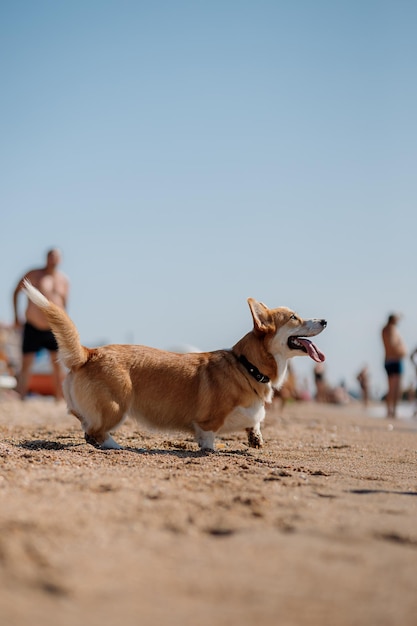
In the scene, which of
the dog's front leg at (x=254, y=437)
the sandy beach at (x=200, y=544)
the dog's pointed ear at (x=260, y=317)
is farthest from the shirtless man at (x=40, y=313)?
the sandy beach at (x=200, y=544)

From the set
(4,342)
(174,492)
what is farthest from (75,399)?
(4,342)

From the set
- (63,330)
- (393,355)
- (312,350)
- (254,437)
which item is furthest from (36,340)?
(393,355)

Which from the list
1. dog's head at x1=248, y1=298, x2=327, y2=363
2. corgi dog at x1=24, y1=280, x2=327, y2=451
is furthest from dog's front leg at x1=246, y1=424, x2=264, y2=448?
dog's head at x1=248, y1=298, x2=327, y2=363

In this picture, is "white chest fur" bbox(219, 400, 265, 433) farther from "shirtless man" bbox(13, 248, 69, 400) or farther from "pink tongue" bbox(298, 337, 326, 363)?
"shirtless man" bbox(13, 248, 69, 400)

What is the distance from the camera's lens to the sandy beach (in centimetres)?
197

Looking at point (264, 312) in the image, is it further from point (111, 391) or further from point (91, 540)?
point (91, 540)

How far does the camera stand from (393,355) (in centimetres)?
1304

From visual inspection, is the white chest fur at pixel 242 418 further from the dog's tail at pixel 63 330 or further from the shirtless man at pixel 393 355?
the shirtless man at pixel 393 355

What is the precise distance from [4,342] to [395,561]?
21.3 m

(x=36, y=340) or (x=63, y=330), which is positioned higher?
(x=63, y=330)

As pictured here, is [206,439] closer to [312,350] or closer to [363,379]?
[312,350]

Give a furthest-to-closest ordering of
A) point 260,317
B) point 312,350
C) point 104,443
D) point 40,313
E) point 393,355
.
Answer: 1. point 393,355
2. point 40,313
3. point 312,350
4. point 260,317
5. point 104,443

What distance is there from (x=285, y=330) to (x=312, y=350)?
29 centimetres

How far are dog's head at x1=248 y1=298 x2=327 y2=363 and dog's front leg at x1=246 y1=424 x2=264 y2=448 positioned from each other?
598 millimetres
